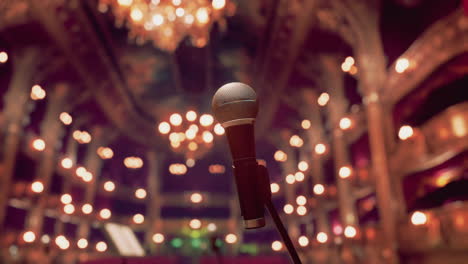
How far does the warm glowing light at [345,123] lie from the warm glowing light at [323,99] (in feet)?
4.31

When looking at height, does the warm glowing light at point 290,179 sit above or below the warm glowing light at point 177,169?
below

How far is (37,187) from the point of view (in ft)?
45.0

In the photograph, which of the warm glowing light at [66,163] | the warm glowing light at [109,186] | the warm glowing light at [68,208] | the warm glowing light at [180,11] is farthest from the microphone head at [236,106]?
the warm glowing light at [109,186]

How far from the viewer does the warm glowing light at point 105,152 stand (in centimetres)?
2014

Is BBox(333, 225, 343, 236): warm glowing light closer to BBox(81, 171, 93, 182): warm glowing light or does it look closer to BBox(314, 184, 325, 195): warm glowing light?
BBox(314, 184, 325, 195): warm glowing light

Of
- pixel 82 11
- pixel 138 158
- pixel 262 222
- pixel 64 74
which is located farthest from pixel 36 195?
pixel 262 222

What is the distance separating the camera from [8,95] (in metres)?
12.2

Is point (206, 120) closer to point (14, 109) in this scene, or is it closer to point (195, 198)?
point (14, 109)

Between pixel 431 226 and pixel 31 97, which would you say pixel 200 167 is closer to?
pixel 31 97

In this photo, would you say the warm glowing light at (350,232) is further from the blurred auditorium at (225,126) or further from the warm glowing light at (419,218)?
the warm glowing light at (419,218)

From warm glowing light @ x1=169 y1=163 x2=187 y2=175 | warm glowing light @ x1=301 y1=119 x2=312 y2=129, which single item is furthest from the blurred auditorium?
warm glowing light @ x1=169 y1=163 x2=187 y2=175

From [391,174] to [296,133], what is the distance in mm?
9877

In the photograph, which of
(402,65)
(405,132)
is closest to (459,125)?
(405,132)

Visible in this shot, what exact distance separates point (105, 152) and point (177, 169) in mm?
5033
